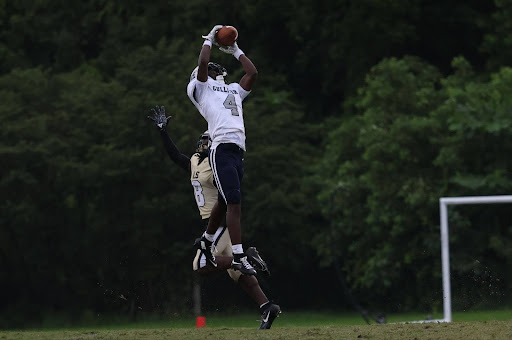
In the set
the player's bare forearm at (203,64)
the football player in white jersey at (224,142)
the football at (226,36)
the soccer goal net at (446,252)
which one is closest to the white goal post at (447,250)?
the soccer goal net at (446,252)

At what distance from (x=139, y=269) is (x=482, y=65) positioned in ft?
38.3

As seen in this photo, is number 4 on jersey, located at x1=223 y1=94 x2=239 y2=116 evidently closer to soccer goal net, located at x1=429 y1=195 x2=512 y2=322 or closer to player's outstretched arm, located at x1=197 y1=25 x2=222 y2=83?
player's outstretched arm, located at x1=197 y1=25 x2=222 y2=83

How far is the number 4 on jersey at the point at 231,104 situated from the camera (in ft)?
36.2

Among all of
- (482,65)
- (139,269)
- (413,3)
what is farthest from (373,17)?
(139,269)

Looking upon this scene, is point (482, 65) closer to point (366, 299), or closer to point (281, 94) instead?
point (281, 94)

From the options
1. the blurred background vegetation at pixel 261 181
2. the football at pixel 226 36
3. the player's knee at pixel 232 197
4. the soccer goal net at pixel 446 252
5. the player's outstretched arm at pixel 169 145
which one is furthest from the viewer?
the blurred background vegetation at pixel 261 181

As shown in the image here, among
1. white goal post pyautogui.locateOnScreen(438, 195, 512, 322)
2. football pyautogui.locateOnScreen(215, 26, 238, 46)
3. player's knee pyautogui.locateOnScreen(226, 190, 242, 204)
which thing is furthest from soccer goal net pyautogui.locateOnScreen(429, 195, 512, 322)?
football pyautogui.locateOnScreen(215, 26, 238, 46)

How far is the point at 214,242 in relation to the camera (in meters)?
11.4

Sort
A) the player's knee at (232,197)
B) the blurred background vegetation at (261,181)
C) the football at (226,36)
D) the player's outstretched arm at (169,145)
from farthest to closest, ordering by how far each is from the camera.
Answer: the blurred background vegetation at (261,181) < the player's outstretched arm at (169,145) < the football at (226,36) < the player's knee at (232,197)

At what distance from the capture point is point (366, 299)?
2194 centimetres

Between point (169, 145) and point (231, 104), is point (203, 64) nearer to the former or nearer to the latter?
point (231, 104)

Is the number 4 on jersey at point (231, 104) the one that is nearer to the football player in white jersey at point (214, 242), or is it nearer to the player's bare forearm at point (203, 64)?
the player's bare forearm at point (203, 64)

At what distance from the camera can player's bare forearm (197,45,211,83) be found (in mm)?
11008

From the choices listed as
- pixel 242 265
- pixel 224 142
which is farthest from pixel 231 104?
pixel 242 265
